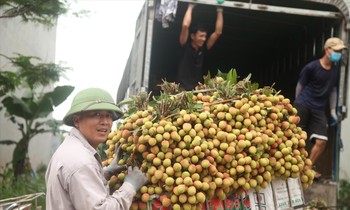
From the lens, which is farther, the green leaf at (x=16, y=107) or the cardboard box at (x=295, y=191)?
the green leaf at (x=16, y=107)

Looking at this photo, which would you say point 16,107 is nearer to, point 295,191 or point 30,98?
point 30,98

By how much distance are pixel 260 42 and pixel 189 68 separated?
12.8 feet

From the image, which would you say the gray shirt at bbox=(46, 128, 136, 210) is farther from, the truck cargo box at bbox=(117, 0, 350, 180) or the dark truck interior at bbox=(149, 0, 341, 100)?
the dark truck interior at bbox=(149, 0, 341, 100)

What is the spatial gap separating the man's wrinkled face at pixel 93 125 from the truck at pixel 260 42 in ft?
8.00

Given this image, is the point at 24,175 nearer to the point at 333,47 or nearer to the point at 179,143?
the point at 333,47

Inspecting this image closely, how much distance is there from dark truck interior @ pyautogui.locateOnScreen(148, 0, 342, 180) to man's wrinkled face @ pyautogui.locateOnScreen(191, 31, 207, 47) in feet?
3.46

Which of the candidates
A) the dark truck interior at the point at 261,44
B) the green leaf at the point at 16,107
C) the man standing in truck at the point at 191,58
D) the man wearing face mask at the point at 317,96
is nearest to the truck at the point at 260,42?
the dark truck interior at the point at 261,44

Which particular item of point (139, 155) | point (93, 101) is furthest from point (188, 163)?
point (93, 101)

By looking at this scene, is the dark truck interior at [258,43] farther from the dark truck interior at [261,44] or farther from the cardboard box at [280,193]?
the cardboard box at [280,193]

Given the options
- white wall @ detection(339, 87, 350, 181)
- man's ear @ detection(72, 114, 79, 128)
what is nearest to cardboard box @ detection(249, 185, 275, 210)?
man's ear @ detection(72, 114, 79, 128)

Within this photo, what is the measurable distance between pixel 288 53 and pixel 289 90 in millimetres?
724

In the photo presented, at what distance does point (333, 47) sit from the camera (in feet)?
19.9

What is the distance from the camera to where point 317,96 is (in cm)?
622

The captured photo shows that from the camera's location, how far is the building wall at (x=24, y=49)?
13562 mm
